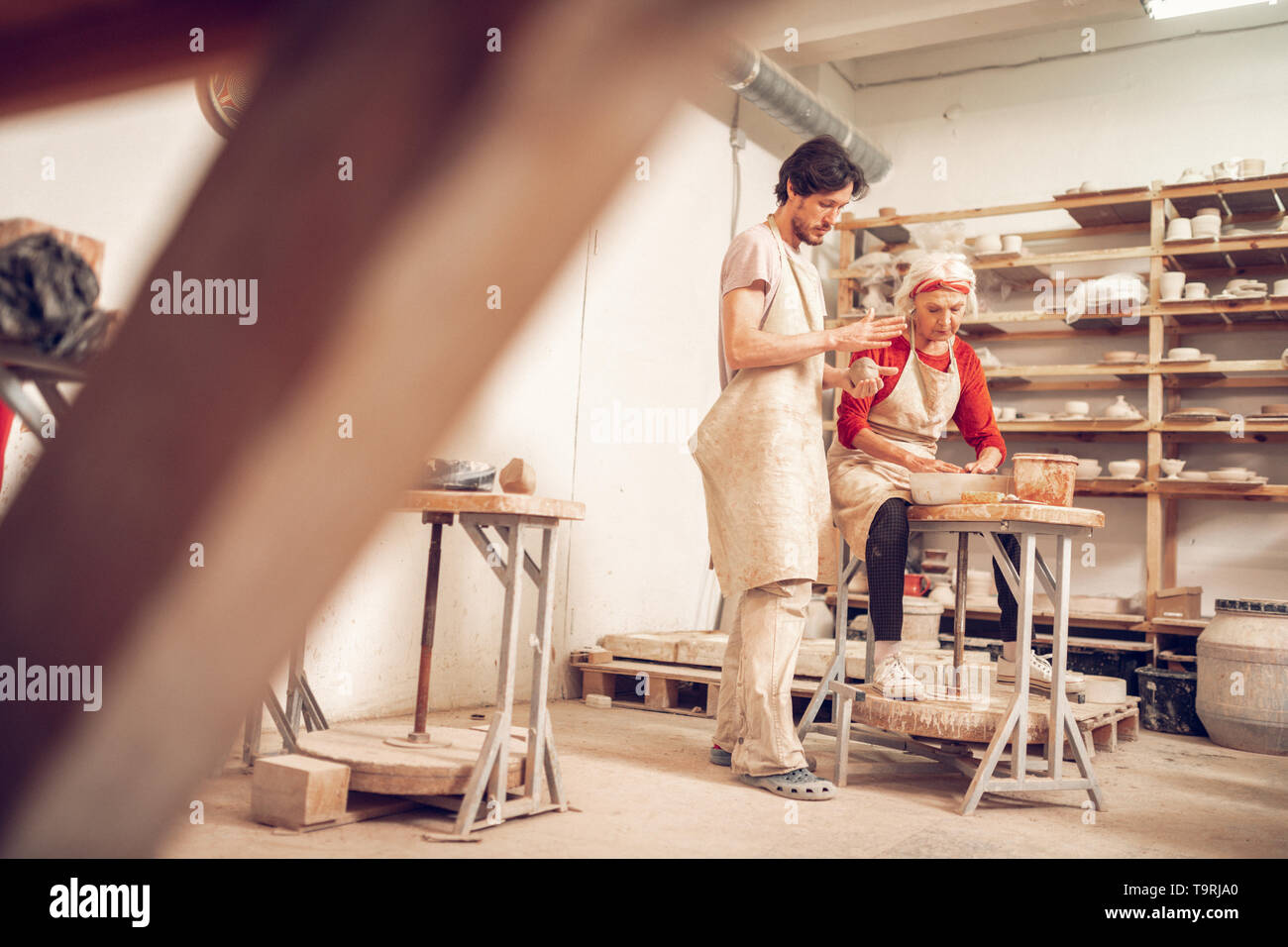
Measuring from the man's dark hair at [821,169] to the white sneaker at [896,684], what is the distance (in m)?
1.48

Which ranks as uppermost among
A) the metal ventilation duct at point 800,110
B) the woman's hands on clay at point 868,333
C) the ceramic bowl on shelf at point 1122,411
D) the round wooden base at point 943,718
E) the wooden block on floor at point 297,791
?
the metal ventilation duct at point 800,110

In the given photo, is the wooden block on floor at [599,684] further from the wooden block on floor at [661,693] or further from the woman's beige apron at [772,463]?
the woman's beige apron at [772,463]

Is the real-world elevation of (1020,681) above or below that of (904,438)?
below

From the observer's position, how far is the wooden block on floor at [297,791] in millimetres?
2277

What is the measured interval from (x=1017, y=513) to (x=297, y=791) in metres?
2.00

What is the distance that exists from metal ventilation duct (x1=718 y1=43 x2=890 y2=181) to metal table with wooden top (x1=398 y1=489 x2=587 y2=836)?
10.5 ft

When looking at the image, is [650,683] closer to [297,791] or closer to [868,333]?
[868,333]

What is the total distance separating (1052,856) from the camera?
2473mm

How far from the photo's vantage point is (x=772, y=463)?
3041 mm

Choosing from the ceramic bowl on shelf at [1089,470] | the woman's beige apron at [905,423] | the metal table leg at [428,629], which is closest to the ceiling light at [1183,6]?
the ceramic bowl on shelf at [1089,470]

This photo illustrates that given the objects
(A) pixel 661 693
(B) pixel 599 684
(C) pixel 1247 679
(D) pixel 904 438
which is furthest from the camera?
(B) pixel 599 684

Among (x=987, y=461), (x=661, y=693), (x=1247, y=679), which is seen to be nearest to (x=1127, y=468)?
(x=1247, y=679)

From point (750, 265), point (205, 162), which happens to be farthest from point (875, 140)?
point (205, 162)

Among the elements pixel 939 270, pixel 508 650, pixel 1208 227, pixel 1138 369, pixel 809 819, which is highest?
pixel 1208 227
